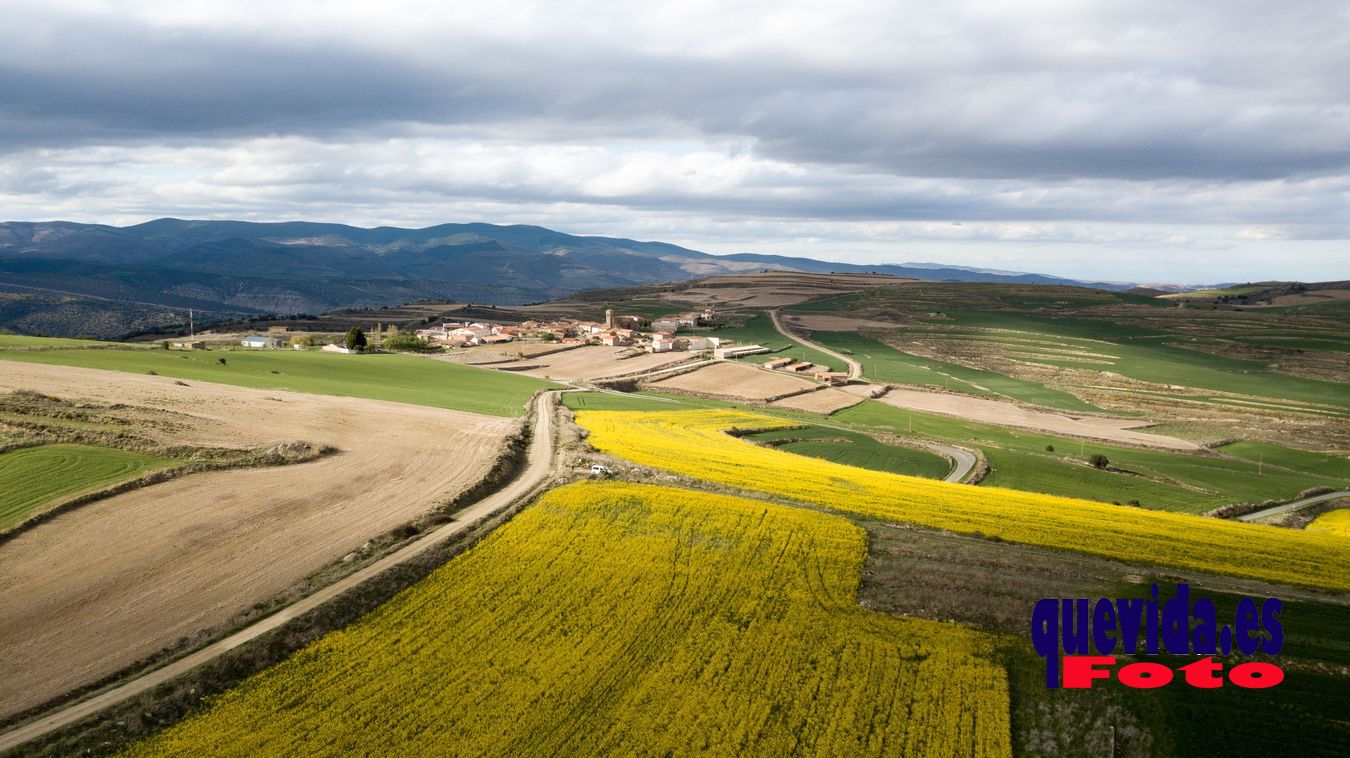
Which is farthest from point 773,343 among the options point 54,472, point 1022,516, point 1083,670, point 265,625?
point 265,625

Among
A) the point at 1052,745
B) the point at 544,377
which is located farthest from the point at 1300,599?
the point at 544,377

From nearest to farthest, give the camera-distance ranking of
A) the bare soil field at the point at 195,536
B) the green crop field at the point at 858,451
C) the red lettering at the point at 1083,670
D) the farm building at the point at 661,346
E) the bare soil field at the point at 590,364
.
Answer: the red lettering at the point at 1083,670 < the bare soil field at the point at 195,536 < the green crop field at the point at 858,451 < the bare soil field at the point at 590,364 < the farm building at the point at 661,346

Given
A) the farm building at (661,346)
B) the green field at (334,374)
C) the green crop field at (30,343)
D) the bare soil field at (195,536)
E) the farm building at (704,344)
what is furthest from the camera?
the farm building at (704,344)

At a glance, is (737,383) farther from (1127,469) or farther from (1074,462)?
(1127,469)

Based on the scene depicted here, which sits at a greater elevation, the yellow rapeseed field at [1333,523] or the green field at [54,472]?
the green field at [54,472]

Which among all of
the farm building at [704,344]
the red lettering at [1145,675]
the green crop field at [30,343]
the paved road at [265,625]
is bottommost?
the paved road at [265,625]

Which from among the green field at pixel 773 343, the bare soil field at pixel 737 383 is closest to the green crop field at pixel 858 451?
the bare soil field at pixel 737 383

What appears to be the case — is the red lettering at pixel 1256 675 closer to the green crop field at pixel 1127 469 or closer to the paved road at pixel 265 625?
the paved road at pixel 265 625

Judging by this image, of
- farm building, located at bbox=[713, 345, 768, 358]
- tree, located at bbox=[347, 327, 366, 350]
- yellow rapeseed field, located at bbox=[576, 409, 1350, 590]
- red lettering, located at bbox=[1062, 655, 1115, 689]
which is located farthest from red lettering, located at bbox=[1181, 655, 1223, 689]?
tree, located at bbox=[347, 327, 366, 350]
